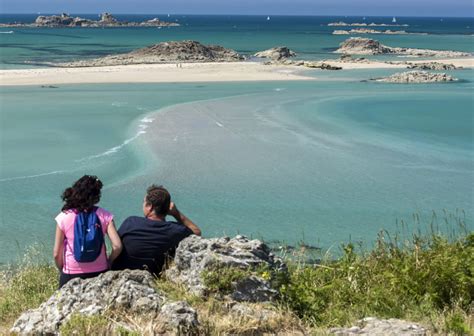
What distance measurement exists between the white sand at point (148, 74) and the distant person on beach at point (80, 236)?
3110cm

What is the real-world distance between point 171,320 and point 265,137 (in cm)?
1594

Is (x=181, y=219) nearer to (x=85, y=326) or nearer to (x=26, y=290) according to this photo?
(x=26, y=290)

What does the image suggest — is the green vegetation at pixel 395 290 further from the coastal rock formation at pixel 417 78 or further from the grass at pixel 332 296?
the coastal rock formation at pixel 417 78

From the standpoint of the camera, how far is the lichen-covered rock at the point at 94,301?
5.07m

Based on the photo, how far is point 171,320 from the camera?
484cm

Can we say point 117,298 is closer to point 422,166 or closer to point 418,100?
point 422,166

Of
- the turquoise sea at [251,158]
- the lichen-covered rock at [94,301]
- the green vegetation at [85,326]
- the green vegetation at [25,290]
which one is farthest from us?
the turquoise sea at [251,158]

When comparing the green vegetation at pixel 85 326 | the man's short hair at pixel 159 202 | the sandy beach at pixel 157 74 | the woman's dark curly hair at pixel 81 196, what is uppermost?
the woman's dark curly hair at pixel 81 196

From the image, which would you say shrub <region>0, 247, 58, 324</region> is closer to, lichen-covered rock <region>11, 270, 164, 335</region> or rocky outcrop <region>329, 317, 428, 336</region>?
lichen-covered rock <region>11, 270, 164, 335</region>

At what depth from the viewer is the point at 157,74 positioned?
42.4m

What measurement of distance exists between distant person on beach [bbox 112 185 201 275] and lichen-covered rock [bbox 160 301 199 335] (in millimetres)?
1293

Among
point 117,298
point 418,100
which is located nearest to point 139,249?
point 117,298

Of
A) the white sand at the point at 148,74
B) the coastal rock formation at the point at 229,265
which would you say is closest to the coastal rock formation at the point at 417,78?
the white sand at the point at 148,74

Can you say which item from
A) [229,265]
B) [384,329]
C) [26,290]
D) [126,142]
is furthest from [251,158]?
[384,329]
